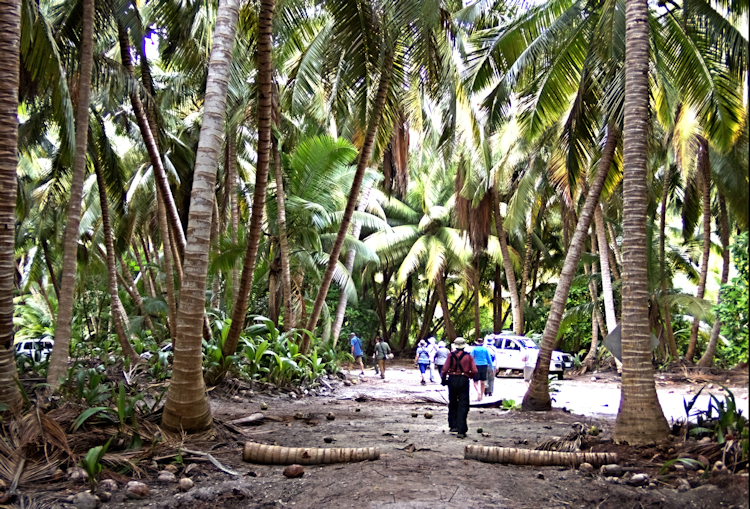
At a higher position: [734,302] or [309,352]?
[734,302]

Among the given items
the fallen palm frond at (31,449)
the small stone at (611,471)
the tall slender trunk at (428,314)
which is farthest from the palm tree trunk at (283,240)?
the tall slender trunk at (428,314)

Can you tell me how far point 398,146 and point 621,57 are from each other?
7.20 metres

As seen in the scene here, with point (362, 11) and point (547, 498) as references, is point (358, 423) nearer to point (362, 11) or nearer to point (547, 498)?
point (547, 498)

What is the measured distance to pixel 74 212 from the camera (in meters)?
9.52

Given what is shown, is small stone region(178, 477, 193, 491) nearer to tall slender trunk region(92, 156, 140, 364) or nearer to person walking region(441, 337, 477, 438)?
person walking region(441, 337, 477, 438)

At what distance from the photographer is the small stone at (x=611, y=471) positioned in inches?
216

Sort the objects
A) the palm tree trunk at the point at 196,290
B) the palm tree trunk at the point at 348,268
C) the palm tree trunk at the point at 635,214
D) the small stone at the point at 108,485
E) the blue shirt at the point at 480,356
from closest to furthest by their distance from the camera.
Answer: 1. the small stone at the point at 108,485
2. the palm tree trunk at the point at 196,290
3. the palm tree trunk at the point at 635,214
4. the blue shirt at the point at 480,356
5. the palm tree trunk at the point at 348,268

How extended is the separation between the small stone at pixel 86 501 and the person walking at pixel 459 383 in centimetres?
493

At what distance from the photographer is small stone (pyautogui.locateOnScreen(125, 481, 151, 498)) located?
496cm

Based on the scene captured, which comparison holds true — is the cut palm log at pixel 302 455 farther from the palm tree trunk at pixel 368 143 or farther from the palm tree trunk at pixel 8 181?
the palm tree trunk at pixel 368 143

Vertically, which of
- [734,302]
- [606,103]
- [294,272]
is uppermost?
[606,103]

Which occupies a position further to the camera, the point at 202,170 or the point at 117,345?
the point at 117,345

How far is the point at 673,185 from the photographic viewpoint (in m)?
21.3

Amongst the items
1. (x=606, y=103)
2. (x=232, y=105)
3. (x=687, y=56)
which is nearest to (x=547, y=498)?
(x=606, y=103)
